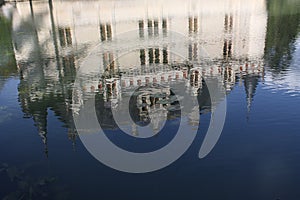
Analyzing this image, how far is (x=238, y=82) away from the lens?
3356cm

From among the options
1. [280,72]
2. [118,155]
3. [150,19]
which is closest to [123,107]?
[118,155]

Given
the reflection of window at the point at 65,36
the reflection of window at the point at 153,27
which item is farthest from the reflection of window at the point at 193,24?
the reflection of window at the point at 65,36

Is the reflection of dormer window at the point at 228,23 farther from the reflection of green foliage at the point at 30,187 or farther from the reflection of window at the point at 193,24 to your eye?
the reflection of green foliage at the point at 30,187

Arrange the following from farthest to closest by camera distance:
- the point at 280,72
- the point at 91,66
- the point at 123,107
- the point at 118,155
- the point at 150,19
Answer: the point at 150,19 < the point at 91,66 < the point at 280,72 < the point at 123,107 < the point at 118,155

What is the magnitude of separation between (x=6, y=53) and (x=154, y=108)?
3440 centimetres

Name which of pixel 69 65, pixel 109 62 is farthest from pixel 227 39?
pixel 69 65

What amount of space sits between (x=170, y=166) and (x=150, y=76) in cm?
1771

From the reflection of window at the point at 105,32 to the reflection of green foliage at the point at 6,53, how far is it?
55.6ft

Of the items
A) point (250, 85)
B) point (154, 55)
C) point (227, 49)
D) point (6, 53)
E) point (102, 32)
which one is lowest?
point (250, 85)

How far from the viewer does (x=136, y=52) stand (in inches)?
1876

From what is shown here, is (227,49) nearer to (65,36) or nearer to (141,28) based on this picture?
(141,28)

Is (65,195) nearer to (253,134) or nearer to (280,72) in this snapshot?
(253,134)

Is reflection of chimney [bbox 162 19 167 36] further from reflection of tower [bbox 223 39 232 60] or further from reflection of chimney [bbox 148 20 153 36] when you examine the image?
reflection of tower [bbox 223 39 232 60]

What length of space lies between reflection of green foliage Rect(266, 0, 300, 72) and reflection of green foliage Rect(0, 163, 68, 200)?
92.5 ft
